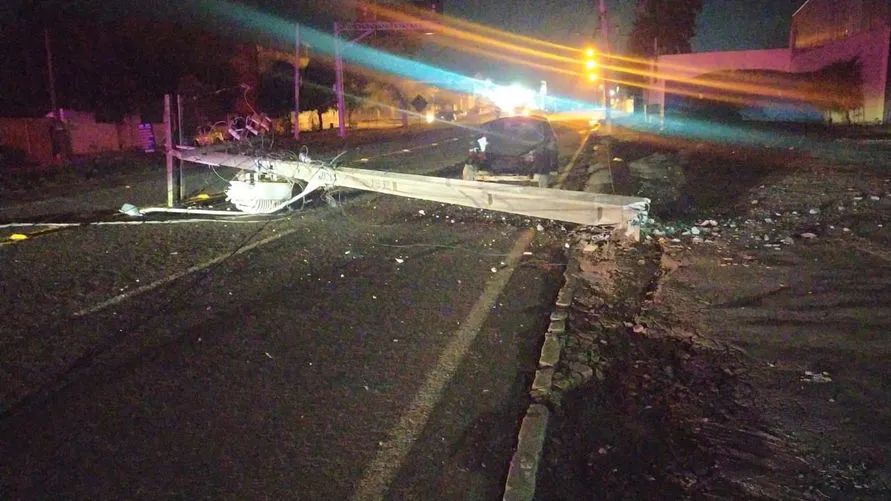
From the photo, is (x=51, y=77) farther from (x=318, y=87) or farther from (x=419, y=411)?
(x=419, y=411)

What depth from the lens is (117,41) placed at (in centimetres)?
3641

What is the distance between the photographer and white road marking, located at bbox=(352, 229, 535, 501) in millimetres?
4148

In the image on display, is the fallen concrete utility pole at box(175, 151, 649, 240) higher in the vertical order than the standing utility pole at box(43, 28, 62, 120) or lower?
lower

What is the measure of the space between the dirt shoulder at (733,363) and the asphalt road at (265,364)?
0.59 meters

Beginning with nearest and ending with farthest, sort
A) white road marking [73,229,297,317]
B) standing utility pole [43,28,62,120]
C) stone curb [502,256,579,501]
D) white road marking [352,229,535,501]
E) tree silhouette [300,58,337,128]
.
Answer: stone curb [502,256,579,501] < white road marking [352,229,535,501] < white road marking [73,229,297,317] < standing utility pole [43,28,62,120] < tree silhouette [300,58,337,128]

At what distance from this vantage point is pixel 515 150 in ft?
51.6

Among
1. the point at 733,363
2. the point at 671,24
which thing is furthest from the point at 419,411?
the point at 671,24

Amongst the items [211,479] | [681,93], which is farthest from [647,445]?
[681,93]

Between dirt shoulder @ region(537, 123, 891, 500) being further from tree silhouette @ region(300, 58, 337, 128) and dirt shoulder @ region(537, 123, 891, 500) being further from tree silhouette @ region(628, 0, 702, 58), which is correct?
tree silhouette @ region(628, 0, 702, 58)

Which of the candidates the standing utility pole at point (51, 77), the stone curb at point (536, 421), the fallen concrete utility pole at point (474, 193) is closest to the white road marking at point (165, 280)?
the fallen concrete utility pole at point (474, 193)

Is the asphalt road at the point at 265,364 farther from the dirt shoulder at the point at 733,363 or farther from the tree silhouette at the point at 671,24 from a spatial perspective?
the tree silhouette at the point at 671,24

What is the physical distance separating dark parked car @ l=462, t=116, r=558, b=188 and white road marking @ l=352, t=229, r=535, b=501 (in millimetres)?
7792

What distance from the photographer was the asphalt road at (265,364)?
425 cm

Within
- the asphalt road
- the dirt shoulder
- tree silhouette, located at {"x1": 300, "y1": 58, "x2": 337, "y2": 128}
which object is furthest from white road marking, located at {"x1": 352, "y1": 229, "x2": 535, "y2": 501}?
tree silhouette, located at {"x1": 300, "y1": 58, "x2": 337, "y2": 128}
